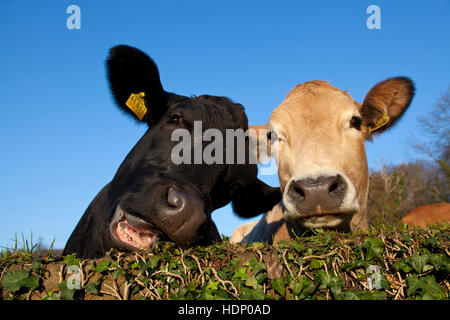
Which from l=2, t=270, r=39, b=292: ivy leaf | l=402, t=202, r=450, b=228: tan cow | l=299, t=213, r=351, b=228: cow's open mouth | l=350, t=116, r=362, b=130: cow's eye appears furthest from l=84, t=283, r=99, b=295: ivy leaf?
l=402, t=202, r=450, b=228: tan cow

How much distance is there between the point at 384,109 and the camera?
505 centimetres

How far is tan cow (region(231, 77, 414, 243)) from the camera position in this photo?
3654mm

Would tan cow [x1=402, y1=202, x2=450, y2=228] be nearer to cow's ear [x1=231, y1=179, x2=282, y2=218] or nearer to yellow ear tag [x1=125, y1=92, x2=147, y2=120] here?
cow's ear [x1=231, y1=179, x2=282, y2=218]

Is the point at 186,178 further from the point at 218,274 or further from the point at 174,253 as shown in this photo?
the point at 218,274

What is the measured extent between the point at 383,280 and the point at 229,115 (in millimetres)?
2277

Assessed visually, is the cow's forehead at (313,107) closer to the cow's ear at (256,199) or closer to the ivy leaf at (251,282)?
the cow's ear at (256,199)

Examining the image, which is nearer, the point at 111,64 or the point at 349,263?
the point at 349,263

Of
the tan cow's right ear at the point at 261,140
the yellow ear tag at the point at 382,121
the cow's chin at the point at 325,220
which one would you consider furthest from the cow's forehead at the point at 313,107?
the cow's chin at the point at 325,220

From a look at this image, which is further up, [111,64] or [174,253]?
[111,64]

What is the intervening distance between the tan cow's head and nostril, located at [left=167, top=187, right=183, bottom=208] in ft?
4.53

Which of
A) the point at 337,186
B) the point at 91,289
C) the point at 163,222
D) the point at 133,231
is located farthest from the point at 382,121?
the point at 91,289

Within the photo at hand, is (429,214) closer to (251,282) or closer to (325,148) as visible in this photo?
(325,148)
